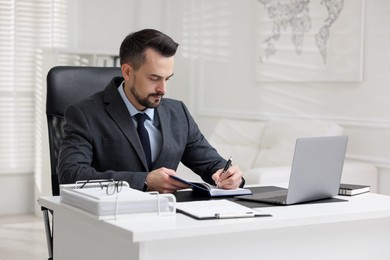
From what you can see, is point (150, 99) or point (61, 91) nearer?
point (150, 99)

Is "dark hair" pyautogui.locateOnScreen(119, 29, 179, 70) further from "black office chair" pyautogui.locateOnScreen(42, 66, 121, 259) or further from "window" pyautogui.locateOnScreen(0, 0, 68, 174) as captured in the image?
"window" pyautogui.locateOnScreen(0, 0, 68, 174)

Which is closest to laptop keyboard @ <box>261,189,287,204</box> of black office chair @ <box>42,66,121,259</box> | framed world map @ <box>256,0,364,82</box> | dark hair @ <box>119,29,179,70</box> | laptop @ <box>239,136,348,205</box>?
laptop @ <box>239,136,348,205</box>

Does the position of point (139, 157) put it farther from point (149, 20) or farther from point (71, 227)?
point (149, 20)

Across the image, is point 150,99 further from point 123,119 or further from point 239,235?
point 239,235

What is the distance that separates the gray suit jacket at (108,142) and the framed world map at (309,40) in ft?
6.64

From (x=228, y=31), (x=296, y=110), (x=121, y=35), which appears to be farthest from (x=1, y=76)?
(x=296, y=110)

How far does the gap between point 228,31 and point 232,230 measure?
13.4 ft

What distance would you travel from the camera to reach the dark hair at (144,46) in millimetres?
2730

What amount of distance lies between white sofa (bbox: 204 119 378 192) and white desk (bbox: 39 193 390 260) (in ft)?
5.62

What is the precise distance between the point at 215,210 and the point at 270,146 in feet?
9.38

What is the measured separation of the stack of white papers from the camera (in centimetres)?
194

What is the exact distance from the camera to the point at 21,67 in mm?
5926

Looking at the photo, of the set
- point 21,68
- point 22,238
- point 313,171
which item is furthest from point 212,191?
point 21,68

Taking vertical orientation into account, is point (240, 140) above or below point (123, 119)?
below
